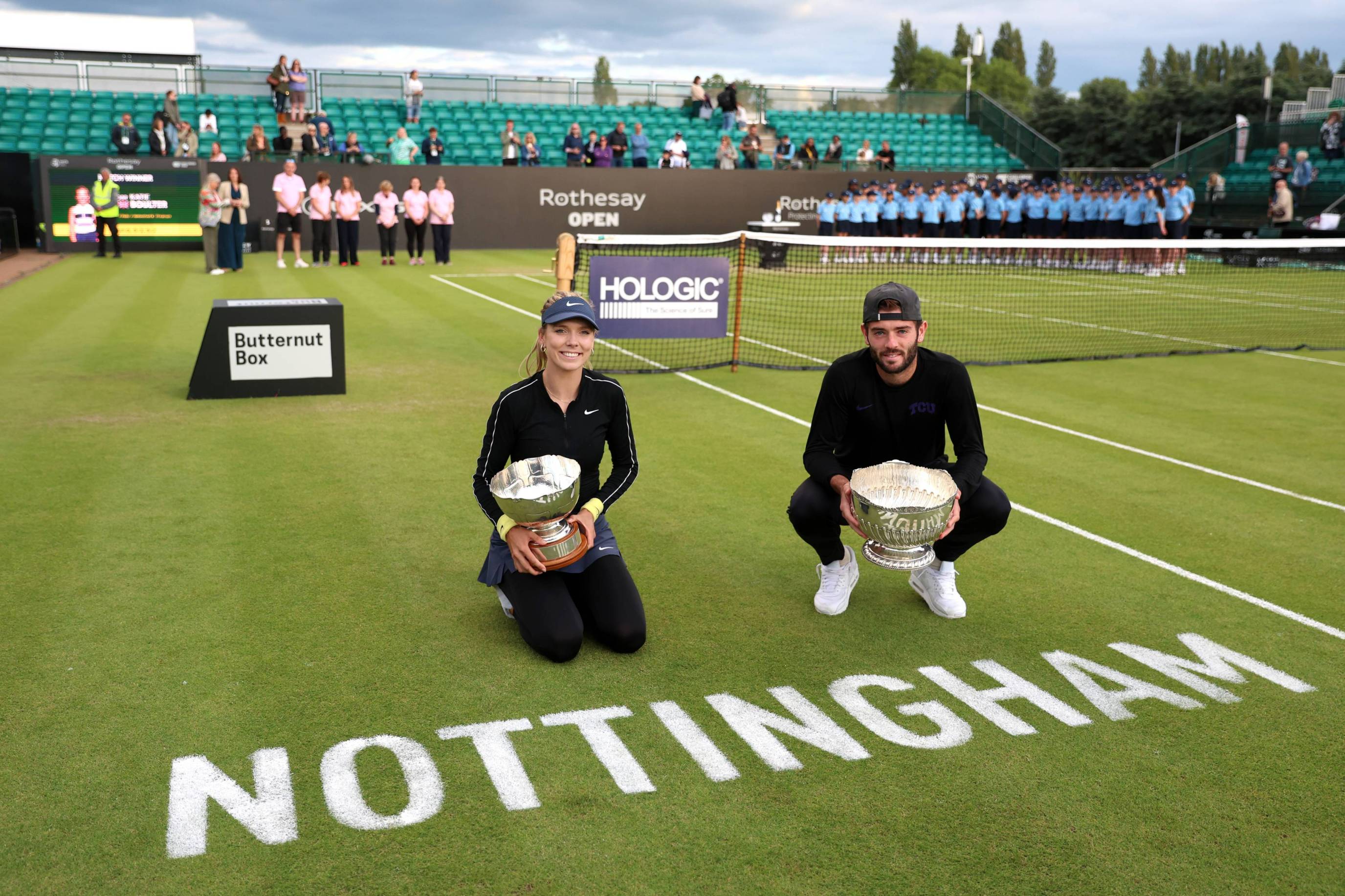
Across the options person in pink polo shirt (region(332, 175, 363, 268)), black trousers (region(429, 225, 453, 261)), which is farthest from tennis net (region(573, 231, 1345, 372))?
person in pink polo shirt (region(332, 175, 363, 268))

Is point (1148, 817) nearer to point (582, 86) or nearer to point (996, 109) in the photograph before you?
point (582, 86)

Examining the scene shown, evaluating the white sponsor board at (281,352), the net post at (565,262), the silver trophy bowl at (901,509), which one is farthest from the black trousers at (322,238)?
the silver trophy bowl at (901,509)

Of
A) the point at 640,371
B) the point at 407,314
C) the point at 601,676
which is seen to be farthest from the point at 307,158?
the point at 601,676

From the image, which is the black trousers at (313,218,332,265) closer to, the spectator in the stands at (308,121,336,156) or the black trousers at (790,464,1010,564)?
the spectator in the stands at (308,121,336,156)

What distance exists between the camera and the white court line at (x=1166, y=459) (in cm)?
819

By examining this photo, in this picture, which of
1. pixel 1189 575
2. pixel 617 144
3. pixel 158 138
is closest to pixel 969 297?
pixel 617 144

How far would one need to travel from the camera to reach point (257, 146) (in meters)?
28.9

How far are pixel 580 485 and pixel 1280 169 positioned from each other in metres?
34.4

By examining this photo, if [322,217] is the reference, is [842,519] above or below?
below

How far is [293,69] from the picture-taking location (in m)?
32.5

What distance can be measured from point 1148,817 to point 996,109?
132 feet

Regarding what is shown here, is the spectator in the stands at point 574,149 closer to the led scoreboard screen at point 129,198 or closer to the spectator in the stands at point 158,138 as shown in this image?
the led scoreboard screen at point 129,198

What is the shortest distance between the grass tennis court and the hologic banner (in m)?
2.54

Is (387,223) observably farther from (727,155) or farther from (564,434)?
(564,434)
